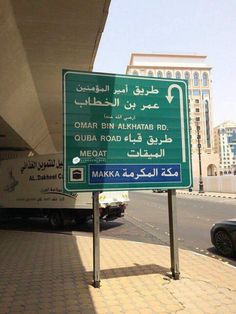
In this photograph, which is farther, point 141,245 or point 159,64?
point 159,64

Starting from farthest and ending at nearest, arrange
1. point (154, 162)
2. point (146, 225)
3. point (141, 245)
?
point (146, 225) < point (141, 245) < point (154, 162)

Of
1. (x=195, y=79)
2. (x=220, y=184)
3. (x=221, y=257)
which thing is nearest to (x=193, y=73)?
(x=195, y=79)

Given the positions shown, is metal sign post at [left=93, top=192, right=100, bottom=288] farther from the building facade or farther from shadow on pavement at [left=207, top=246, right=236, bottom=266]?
the building facade

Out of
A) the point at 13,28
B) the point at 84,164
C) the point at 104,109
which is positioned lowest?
the point at 84,164

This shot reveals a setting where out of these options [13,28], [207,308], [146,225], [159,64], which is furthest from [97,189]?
[159,64]

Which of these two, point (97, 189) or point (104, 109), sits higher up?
point (104, 109)

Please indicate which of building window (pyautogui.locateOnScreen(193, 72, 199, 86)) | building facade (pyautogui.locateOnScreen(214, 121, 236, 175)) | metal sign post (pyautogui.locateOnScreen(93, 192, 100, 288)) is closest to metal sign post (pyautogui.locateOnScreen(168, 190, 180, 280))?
metal sign post (pyautogui.locateOnScreen(93, 192, 100, 288))

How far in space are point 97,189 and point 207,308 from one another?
105 inches

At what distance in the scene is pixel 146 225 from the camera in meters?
15.1

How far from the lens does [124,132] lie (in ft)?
22.6

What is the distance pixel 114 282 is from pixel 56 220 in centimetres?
870

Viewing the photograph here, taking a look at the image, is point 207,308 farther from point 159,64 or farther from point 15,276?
point 159,64

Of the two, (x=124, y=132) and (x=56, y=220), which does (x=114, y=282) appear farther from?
(x=56, y=220)

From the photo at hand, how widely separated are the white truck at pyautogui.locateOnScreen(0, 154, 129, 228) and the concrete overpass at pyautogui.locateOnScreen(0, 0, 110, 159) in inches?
81.6
